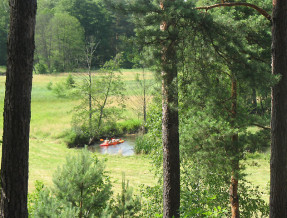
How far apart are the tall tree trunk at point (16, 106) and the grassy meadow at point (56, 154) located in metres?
2.92

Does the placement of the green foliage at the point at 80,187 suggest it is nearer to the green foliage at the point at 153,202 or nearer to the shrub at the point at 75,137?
the green foliage at the point at 153,202

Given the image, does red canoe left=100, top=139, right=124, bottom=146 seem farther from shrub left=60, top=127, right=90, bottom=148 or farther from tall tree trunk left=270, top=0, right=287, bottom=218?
tall tree trunk left=270, top=0, right=287, bottom=218

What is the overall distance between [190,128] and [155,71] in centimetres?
358

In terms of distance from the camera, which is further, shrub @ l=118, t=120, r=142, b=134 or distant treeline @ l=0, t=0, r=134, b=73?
distant treeline @ l=0, t=0, r=134, b=73

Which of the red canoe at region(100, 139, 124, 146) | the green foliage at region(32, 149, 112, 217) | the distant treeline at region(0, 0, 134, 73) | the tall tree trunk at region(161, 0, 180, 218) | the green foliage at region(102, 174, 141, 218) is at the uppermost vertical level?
the distant treeline at region(0, 0, 134, 73)

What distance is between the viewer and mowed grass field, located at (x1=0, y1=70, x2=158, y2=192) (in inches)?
615

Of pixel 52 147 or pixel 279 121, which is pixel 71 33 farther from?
pixel 279 121

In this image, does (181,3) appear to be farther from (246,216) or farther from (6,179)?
(246,216)

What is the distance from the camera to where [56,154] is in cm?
1986

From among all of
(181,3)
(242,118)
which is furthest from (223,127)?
(181,3)

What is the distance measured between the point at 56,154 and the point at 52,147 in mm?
1690

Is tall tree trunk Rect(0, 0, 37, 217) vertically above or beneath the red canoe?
above

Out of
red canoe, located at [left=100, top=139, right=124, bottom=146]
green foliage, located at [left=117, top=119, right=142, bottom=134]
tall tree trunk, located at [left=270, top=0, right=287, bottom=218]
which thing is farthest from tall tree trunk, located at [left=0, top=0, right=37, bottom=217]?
green foliage, located at [left=117, top=119, right=142, bottom=134]

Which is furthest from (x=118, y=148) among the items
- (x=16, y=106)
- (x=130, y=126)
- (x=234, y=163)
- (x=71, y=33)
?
(x=71, y=33)
